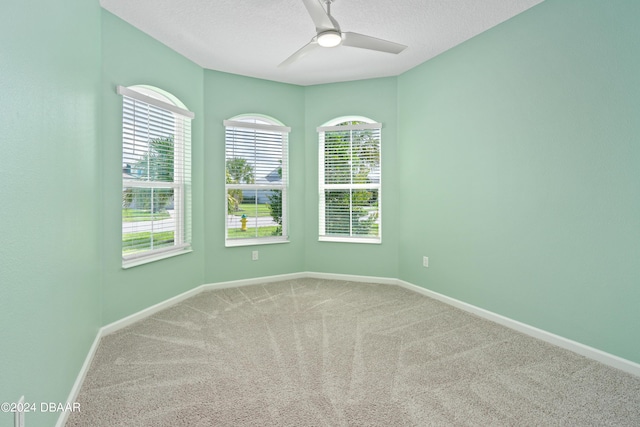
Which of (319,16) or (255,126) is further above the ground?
(319,16)

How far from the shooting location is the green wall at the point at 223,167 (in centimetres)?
398

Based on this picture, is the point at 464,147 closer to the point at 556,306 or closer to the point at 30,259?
the point at 556,306

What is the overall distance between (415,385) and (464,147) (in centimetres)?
234

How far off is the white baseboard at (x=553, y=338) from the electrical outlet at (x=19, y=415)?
126 inches

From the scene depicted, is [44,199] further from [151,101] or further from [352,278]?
[352,278]

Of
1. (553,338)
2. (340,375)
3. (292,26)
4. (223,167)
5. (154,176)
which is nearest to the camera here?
(340,375)

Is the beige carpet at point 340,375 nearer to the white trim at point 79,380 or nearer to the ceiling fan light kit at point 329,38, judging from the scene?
the white trim at point 79,380

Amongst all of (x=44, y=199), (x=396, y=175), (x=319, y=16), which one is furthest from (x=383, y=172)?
(x=44, y=199)

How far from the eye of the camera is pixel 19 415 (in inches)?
47.9

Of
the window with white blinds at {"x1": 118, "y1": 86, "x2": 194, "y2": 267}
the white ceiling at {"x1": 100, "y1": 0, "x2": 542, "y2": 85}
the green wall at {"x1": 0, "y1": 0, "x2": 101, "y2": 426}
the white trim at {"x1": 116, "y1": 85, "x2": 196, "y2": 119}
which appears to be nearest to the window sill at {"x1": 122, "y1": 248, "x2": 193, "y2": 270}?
the window with white blinds at {"x1": 118, "y1": 86, "x2": 194, "y2": 267}

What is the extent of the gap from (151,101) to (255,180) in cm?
150

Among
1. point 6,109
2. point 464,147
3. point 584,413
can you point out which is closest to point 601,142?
point 464,147

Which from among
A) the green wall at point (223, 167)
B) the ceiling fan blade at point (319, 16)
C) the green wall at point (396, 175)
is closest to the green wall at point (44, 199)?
the green wall at point (396, 175)

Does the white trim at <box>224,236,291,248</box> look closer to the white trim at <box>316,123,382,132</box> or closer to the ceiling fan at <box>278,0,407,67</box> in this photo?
the white trim at <box>316,123,382,132</box>
